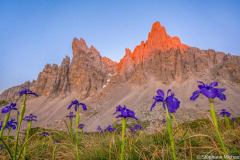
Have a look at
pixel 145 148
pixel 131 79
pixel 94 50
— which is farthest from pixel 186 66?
pixel 145 148

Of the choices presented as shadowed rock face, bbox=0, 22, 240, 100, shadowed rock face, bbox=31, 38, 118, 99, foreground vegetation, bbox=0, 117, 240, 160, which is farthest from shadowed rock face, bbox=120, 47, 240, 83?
foreground vegetation, bbox=0, 117, 240, 160

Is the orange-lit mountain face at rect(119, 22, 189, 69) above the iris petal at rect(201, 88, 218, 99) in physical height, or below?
above

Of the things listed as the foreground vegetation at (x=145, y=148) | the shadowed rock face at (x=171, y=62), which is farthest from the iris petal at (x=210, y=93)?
the shadowed rock face at (x=171, y=62)

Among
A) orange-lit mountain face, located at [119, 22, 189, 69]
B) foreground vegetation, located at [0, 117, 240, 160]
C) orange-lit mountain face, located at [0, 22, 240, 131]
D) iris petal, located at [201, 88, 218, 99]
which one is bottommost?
foreground vegetation, located at [0, 117, 240, 160]

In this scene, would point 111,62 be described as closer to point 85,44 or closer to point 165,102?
point 85,44

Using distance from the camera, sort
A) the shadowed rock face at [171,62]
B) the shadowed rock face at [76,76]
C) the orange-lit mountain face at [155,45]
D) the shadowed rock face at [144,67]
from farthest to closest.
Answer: the orange-lit mountain face at [155,45], the shadowed rock face at [76,76], the shadowed rock face at [144,67], the shadowed rock face at [171,62]

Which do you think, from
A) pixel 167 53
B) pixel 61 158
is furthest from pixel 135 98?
pixel 61 158

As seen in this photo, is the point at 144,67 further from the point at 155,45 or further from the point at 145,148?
the point at 145,148

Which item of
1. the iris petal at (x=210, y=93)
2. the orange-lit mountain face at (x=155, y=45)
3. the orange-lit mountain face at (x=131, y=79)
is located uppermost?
the orange-lit mountain face at (x=155, y=45)

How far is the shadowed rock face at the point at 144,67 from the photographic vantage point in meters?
99.1

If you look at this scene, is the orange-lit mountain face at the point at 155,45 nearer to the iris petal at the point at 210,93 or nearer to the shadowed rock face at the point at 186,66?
the shadowed rock face at the point at 186,66

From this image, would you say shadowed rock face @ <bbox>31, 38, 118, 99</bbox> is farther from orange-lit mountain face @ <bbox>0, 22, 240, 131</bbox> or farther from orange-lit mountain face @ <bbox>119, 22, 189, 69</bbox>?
orange-lit mountain face @ <bbox>119, 22, 189, 69</bbox>

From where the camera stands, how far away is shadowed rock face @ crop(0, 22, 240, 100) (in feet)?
325

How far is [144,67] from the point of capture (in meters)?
111
